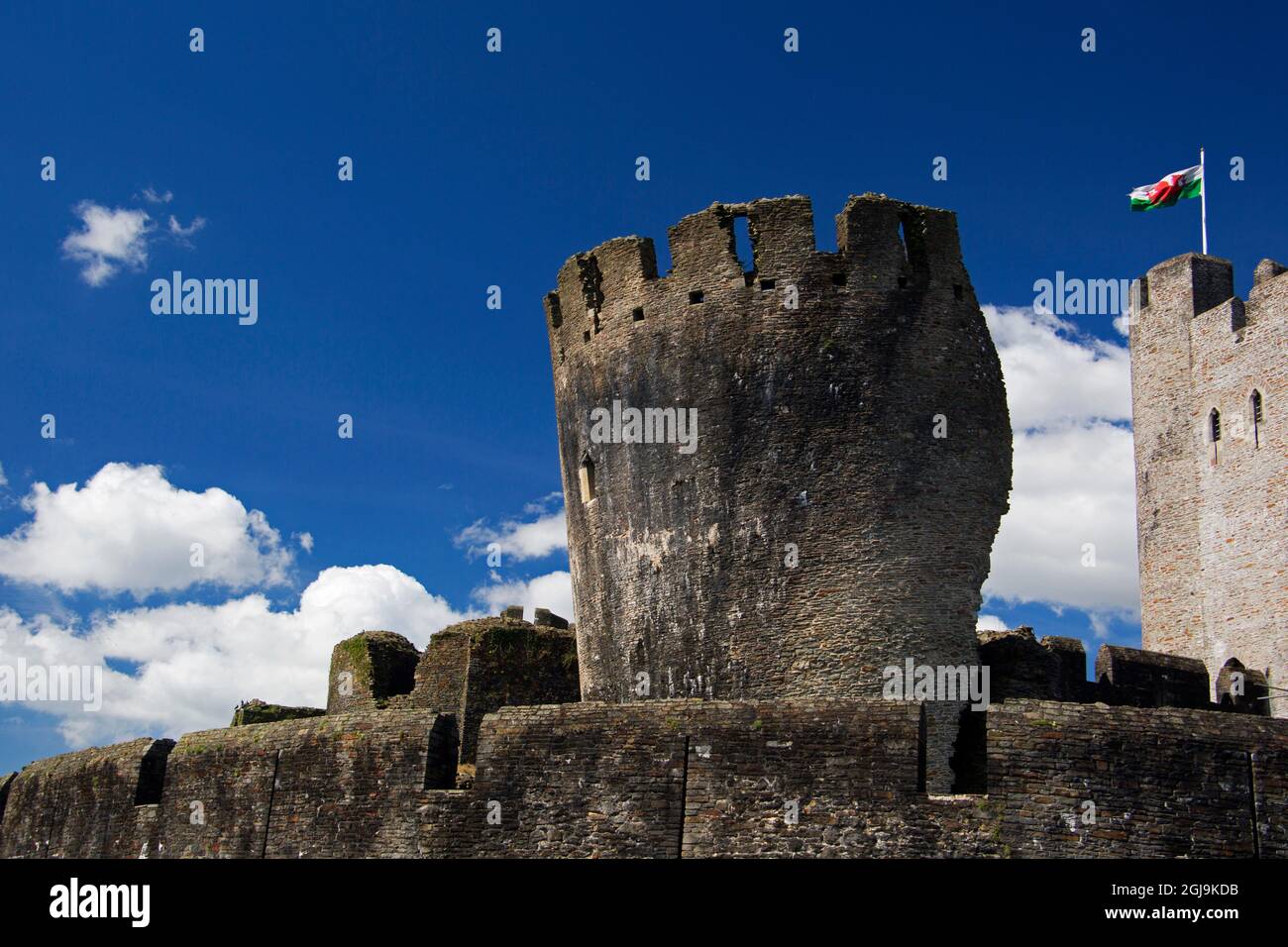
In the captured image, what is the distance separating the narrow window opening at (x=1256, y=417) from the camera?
40.8 metres

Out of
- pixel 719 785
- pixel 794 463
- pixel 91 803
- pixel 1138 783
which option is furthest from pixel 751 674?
pixel 91 803

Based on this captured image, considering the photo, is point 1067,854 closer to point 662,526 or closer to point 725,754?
point 725,754

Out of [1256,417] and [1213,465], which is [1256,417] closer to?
[1256,417]

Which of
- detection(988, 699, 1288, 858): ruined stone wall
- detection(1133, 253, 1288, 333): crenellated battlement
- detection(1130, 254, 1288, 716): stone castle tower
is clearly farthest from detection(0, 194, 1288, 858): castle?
detection(1133, 253, 1288, 333): crenellated battlement

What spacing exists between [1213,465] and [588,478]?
24734 mm

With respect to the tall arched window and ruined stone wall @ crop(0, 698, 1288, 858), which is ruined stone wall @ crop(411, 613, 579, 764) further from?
the tall arched window

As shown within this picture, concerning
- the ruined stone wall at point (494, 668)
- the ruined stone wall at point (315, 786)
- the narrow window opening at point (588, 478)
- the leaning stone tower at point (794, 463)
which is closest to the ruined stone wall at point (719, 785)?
the ruined stone wall at point (315, 786)

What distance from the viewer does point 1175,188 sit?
41.4 m

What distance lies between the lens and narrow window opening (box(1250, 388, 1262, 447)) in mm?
40844

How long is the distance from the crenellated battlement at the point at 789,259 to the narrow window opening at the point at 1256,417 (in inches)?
841

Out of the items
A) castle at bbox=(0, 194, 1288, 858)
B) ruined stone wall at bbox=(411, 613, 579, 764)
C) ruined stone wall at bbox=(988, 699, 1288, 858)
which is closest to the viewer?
ruined stone wall at bbox=(988, 699, 1288, 858)

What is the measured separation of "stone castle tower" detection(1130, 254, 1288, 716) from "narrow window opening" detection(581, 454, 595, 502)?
61.0 feet

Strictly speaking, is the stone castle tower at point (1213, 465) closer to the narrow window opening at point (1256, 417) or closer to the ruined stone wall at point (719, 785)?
the narrow window opening at point (1256, 417)

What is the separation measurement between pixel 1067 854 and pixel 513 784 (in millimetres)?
5658
